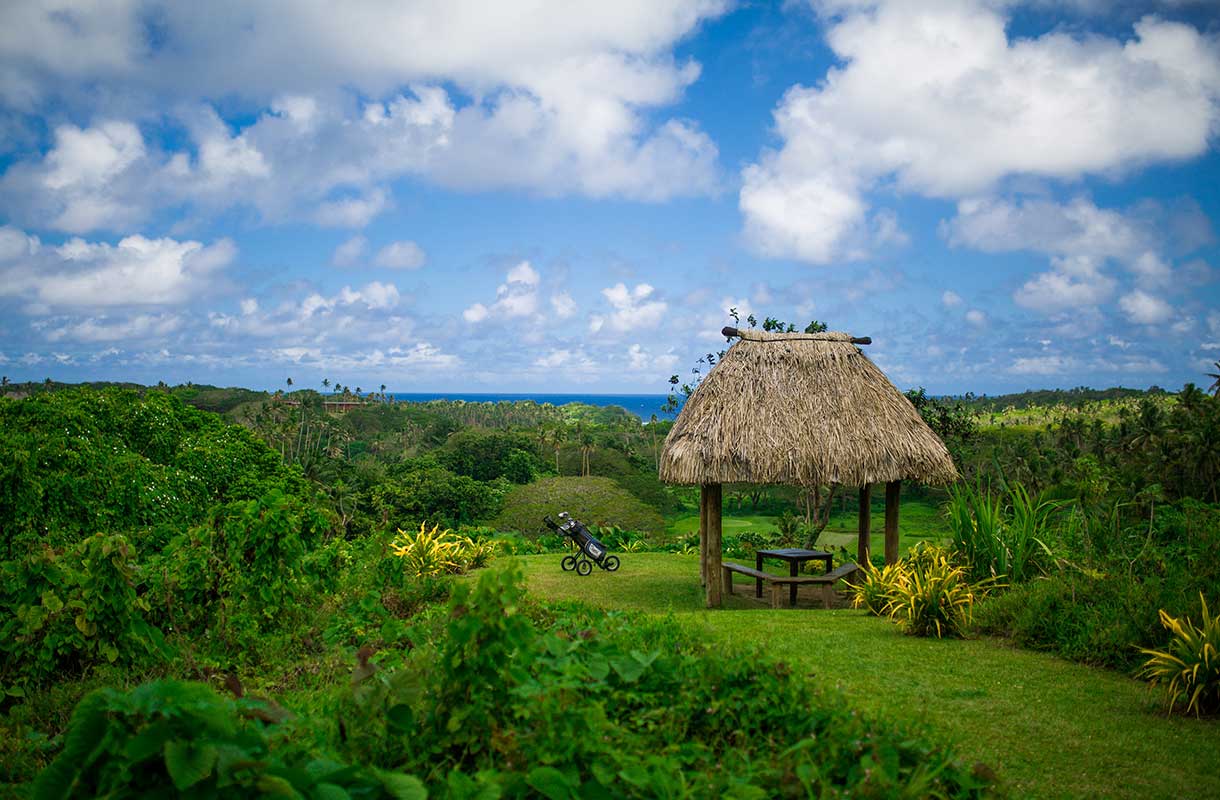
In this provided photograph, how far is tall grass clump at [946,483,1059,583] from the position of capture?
26.1ft

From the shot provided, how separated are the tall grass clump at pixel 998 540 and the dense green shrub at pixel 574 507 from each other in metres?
20.4

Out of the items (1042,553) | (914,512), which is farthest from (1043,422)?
(1042,553)

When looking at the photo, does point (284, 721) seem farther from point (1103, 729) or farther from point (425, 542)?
point (425, 542)

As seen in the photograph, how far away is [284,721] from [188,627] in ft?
15.0

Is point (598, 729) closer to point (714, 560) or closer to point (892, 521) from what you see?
point (714, 560)

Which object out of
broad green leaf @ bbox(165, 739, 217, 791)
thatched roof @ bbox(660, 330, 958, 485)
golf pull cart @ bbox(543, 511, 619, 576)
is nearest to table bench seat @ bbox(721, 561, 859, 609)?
thatched roof @ bbox(660, 330, 958, 485)

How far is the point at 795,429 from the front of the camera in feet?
31.3

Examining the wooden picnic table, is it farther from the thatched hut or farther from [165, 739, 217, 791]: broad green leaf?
[165, 739, 217, 791]: broad green leaf

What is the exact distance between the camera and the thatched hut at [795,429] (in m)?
9.34

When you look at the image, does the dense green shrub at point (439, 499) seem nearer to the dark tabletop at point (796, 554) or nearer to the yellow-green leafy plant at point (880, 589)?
the dark tabletop at point (796, 554)

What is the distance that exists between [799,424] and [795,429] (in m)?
0.10

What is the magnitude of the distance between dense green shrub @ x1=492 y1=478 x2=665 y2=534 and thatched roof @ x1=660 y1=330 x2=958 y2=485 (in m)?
18.5

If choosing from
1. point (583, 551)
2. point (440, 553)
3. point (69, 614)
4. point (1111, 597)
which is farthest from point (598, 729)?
point (440, 553)

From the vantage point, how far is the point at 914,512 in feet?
132
